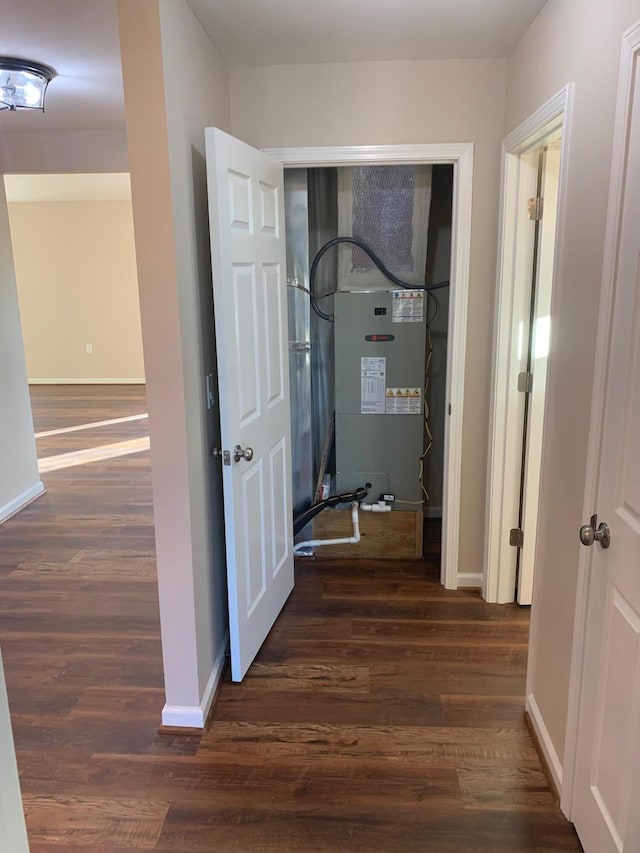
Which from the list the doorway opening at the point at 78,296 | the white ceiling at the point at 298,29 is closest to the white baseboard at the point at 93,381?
the doorway opening at the point at 78,296

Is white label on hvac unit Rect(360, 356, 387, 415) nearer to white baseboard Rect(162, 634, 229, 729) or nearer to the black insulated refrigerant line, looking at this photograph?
the black insulated refrigerant line

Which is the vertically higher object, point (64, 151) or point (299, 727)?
point (64, 151)

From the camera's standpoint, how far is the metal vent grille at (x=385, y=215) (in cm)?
306

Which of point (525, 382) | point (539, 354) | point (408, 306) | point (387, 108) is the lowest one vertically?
point (525, 382)

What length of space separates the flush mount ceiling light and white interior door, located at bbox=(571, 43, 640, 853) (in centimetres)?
251

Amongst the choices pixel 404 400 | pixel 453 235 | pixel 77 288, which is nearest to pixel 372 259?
pixel 453 235

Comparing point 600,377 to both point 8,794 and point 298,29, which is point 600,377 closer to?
point 8,794

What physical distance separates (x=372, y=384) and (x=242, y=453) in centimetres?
132

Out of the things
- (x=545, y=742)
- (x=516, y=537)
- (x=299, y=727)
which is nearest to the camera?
(x=545, y=742)

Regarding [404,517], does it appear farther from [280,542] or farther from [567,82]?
[567,82]

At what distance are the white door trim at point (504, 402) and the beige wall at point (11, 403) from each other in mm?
3144

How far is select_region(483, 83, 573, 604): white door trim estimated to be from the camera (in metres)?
2.40

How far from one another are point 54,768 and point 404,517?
2.01 m

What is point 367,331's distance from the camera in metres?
3.22
